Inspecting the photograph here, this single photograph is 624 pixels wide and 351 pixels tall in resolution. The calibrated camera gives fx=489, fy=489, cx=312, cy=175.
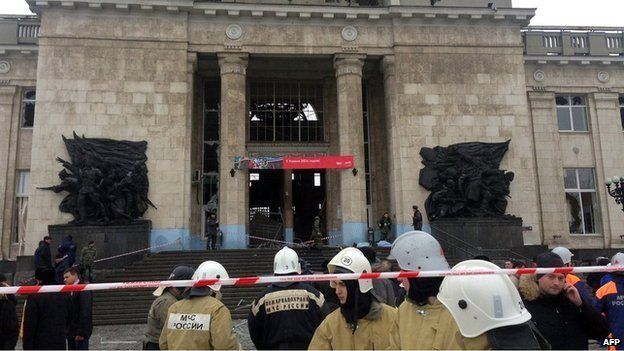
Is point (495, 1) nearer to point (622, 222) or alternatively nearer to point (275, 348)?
point (622, 222)

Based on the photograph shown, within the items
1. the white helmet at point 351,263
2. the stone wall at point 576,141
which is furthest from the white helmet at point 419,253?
the stone wall at point 576,141

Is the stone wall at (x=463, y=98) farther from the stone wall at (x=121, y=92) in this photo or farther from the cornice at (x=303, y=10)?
the stone wall at (x=121, y=92)

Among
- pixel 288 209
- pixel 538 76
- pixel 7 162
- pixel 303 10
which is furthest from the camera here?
pixel 538 76

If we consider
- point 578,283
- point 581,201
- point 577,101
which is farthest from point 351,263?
point 577,101

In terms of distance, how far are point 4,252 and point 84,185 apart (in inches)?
284

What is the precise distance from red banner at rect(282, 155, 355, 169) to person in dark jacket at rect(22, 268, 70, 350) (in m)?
15.7

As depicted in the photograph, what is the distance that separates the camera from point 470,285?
2541 mm

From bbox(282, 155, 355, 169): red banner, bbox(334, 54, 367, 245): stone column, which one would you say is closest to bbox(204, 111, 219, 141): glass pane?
bbox(282, 155, 355, 169): red banner

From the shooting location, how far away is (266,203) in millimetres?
24781

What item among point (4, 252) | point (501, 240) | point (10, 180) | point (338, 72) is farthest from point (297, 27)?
point (4, 252)

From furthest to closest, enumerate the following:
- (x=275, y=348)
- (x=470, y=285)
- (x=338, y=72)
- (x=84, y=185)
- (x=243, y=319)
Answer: (x=338, y=72)
(x=84, y=185)
(x=243, y=319)
(x=275, y=348)
(x=470, y=285)

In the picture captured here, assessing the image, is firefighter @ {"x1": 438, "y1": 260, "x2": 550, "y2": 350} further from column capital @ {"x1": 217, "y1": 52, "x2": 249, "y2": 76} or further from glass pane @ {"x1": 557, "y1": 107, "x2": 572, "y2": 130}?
glass pane @ {"x1": 557, "y1": 107, "x2": 572, "y2": 130}

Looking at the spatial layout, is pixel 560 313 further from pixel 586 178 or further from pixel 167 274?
pixel 586 178

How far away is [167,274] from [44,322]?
11297 millimetres
